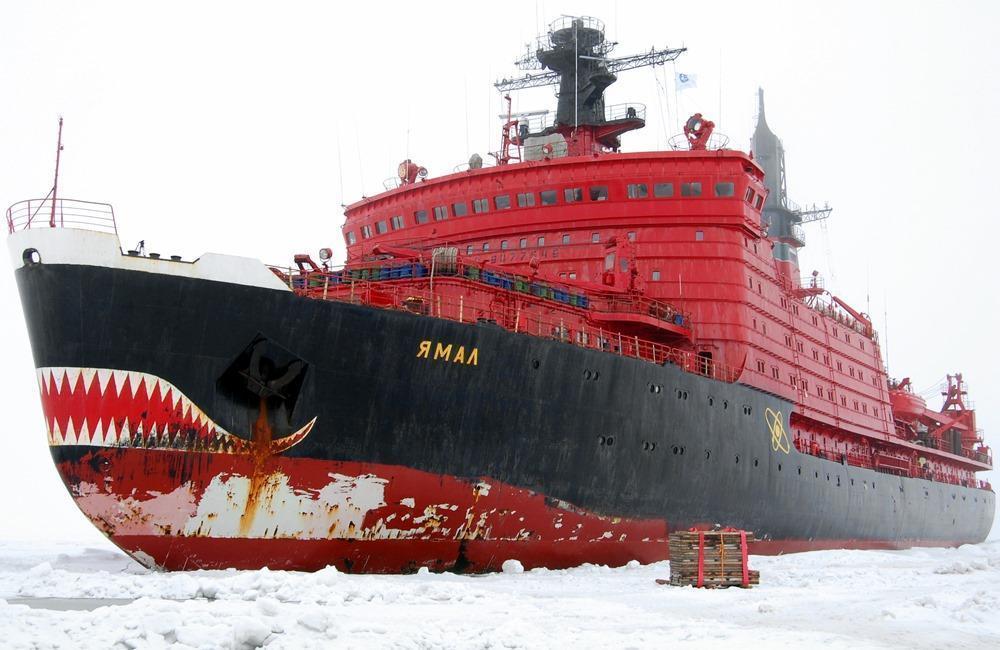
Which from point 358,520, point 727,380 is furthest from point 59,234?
point 727,380

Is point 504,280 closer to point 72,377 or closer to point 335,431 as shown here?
point 335,431

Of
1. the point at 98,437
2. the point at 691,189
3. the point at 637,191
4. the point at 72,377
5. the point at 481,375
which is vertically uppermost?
the point at 691,189

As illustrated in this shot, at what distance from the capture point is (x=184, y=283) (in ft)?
45.1

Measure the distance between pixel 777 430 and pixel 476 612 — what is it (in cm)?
1493

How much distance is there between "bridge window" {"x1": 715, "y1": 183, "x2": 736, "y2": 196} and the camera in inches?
920

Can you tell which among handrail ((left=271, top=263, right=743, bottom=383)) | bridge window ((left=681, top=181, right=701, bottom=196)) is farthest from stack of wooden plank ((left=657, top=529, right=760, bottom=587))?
bridge window ((left=681, top=181, right=701, bottom=196))

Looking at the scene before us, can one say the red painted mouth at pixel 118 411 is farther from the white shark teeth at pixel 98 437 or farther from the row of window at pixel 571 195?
the row of window at pixel 571 195

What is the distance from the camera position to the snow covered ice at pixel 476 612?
318 inches

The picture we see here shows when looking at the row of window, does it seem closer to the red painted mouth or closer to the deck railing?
the deck railing

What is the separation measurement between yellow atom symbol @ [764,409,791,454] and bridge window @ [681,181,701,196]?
227 inches

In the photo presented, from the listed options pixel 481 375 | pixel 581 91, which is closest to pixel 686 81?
pixel 581 91

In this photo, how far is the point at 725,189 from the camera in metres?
23.4

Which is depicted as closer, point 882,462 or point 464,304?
point 464,304

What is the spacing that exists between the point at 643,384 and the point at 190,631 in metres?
12.4
